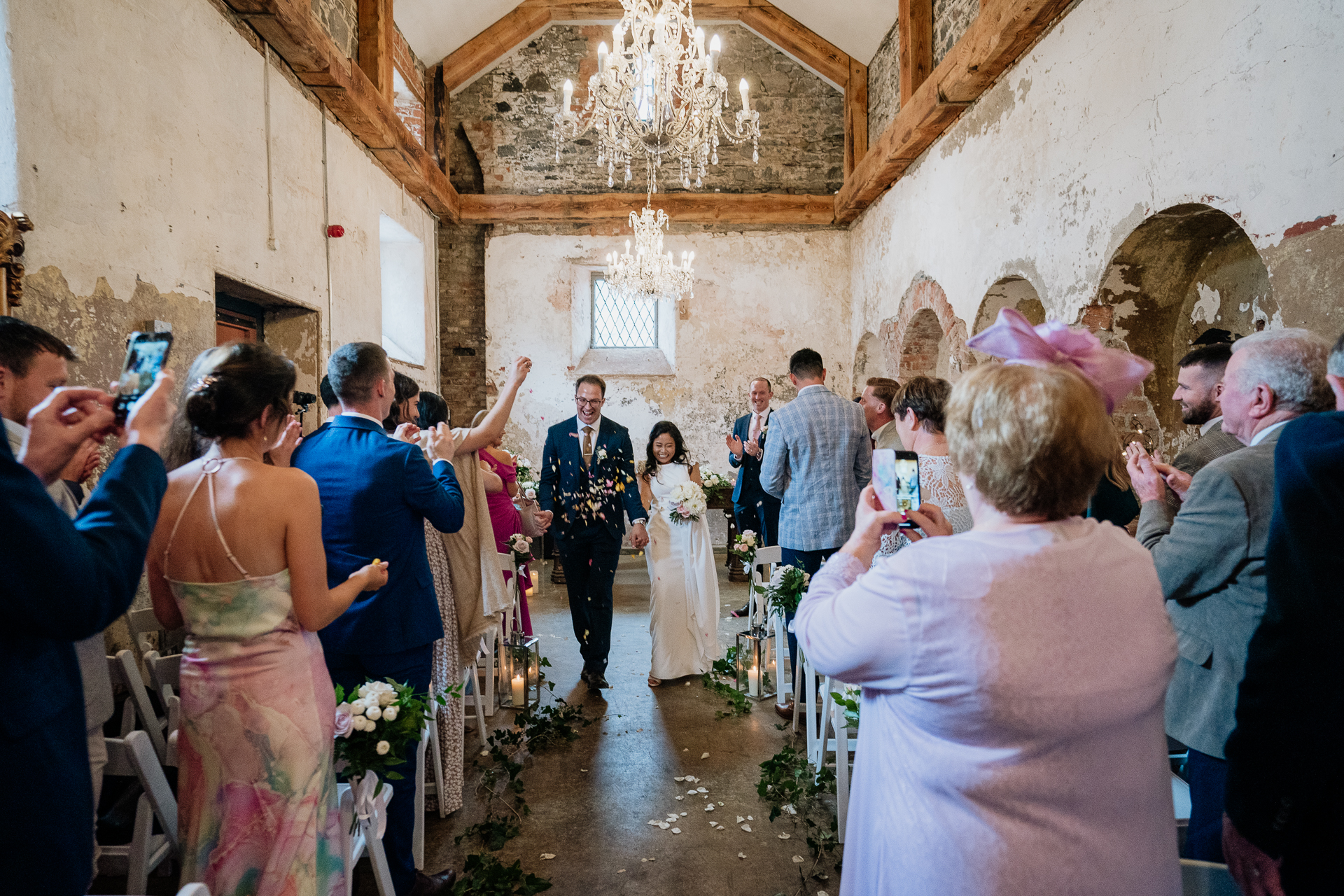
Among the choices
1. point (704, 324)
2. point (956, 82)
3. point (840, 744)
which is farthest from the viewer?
point (704, 324)

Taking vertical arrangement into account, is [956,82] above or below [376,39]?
below

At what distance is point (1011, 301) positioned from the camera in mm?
6098

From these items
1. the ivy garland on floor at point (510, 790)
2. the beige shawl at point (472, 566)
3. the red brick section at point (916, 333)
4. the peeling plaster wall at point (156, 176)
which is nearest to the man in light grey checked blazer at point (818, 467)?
Answer: the ivy garland on floor at point (510, 790)

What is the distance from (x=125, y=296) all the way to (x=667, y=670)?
3747 mm

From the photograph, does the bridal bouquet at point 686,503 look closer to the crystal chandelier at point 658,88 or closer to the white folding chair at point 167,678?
the crystal chandelier at point 658,88

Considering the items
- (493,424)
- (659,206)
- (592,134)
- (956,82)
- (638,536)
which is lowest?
(638,536)

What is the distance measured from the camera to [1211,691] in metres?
1.87

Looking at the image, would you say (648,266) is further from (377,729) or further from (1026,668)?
(1026,668)

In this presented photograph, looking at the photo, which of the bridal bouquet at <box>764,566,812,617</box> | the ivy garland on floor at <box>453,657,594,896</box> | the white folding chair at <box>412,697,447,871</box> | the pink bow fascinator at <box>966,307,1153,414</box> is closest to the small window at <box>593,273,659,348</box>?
the ivy garland on floor at <box>453,657,594,896</box>

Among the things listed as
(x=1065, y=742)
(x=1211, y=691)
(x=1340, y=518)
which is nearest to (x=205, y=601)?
(x=1065, y=742)

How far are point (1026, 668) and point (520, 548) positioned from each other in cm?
352

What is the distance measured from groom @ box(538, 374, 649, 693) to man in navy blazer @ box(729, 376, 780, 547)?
2019 mm

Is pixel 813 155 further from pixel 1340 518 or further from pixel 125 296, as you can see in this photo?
pixel 1340 518

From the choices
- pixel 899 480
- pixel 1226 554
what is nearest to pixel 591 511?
pixel 899 480
